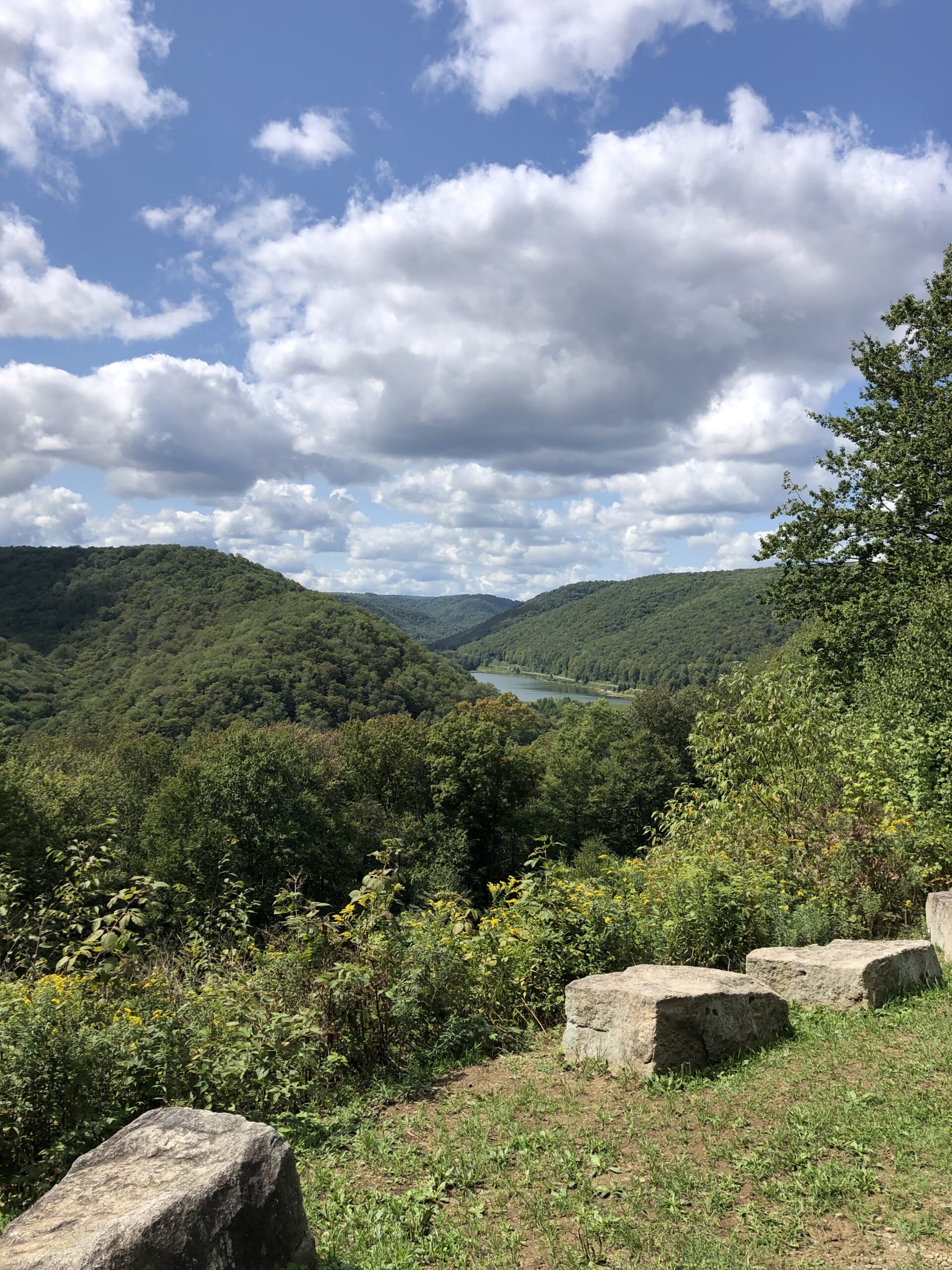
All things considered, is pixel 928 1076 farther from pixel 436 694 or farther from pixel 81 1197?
pixel 436 694

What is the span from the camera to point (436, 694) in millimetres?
80625

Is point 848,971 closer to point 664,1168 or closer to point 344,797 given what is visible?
point 664,1168

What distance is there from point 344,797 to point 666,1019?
110ft

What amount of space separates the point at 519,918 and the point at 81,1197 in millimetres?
4769

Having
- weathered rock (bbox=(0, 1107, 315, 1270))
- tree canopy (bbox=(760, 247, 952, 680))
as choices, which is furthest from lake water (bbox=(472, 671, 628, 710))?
weathered rock (bbox=(0, 1107, 315, 1270))

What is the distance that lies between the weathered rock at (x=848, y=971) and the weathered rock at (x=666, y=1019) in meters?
0.66

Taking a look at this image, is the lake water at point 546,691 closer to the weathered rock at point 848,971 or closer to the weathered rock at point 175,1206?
the weathered rock at point 848,971

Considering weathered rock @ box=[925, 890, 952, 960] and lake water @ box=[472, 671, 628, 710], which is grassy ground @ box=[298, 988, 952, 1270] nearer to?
weathered rock @ box=[925, 890, 952, 960]

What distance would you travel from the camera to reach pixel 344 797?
37531mm

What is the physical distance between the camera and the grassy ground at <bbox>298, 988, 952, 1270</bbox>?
3.62m

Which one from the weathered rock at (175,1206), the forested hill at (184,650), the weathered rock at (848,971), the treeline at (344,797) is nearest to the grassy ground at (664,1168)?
the weathered rock at (848,971)

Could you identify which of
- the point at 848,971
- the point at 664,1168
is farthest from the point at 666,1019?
the point at 848,971

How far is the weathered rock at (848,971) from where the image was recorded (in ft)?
21.4

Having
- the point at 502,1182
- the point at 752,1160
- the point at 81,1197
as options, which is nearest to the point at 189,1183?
the point at 81,1197
